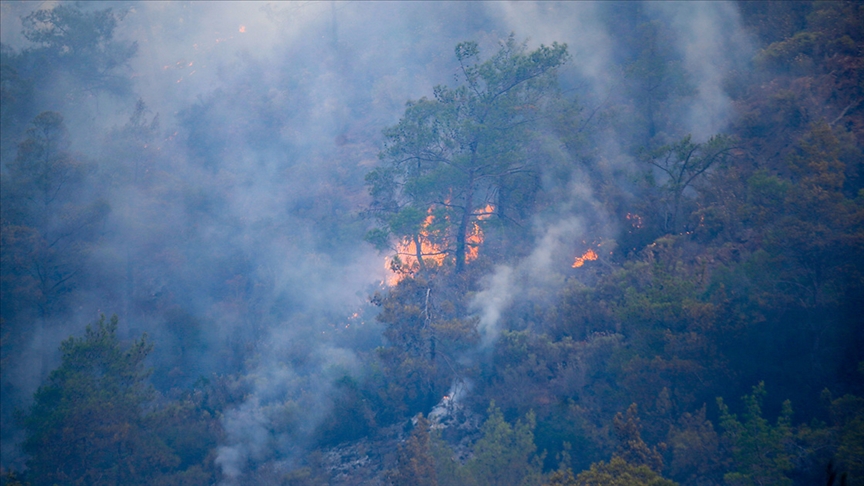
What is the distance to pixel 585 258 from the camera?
1573 centimetres

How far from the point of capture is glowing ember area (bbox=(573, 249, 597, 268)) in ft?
51.3

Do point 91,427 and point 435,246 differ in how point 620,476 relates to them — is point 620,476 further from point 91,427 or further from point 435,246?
point 435,246

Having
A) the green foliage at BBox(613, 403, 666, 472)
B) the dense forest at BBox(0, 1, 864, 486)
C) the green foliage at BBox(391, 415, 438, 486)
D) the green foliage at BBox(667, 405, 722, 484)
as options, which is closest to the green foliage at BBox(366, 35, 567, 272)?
the dense forest at BBox(0, 1, 864, 486)

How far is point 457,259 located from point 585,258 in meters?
4.00

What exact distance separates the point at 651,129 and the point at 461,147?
25.3 ft

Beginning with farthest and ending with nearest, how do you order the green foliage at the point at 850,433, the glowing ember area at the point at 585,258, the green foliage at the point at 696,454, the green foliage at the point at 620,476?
the glowing ember area at the point at 585,258 → the green foliage at the point at 696,454 → the green foliage at the point at 850,433 → the green foliage at the point at 620,476

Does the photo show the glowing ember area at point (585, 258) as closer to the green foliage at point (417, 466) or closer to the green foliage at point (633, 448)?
the green foliage at point (417, 466)

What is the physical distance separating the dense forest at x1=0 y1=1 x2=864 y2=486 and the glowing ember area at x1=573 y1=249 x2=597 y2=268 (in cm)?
6

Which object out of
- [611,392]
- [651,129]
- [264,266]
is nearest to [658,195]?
[651,129]

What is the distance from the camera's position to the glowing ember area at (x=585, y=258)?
15641 mm

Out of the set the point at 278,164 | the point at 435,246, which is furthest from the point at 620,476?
the point at 278,164

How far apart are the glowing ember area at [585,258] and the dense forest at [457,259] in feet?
0.21

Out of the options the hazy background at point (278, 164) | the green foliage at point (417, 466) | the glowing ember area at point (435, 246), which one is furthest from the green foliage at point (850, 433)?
the glowing ember area at point (435, 246)

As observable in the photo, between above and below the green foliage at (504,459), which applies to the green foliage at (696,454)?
below
